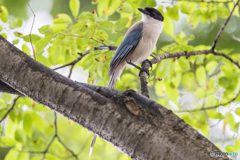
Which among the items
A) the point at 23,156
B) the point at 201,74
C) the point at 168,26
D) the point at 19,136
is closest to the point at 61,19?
the point at 168,26

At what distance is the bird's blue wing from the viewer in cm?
324

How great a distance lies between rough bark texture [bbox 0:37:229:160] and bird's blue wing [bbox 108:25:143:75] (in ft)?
5.48

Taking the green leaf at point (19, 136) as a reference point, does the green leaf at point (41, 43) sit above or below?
above

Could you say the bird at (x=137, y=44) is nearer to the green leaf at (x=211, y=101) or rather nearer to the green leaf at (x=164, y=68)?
the green leaf at (x=164, y=68)

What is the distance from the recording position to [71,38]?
8.79ft

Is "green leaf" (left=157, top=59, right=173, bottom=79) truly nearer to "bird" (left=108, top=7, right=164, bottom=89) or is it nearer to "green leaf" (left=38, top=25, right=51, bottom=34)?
"bird" (left=108, top=7, right=164, bottom=89)

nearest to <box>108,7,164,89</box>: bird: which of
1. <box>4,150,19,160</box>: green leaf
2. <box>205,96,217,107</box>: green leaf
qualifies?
<box>205,96,217,107</box>: green leaf

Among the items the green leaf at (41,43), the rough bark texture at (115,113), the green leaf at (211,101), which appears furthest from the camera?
the green leaf at (211,101)

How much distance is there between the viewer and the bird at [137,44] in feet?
10.8

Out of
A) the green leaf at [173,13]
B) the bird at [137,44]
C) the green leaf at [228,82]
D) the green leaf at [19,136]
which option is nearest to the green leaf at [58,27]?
the bird at [137,44]

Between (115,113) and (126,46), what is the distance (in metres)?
2.07

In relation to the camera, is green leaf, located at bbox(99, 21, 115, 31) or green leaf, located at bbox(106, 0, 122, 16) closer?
green leaf, located at bbox(99, 21, 115, 31)

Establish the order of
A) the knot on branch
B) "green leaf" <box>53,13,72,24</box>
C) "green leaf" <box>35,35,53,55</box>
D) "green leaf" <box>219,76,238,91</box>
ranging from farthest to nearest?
"green leaf" <box>219,76,238,91</box>, "green leaf" <box>53,13,72,24</box>, "green leaf" <box>35,35,53,55</box>, the knot on branch

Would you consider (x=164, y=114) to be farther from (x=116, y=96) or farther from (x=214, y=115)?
(x=214, y=115)
